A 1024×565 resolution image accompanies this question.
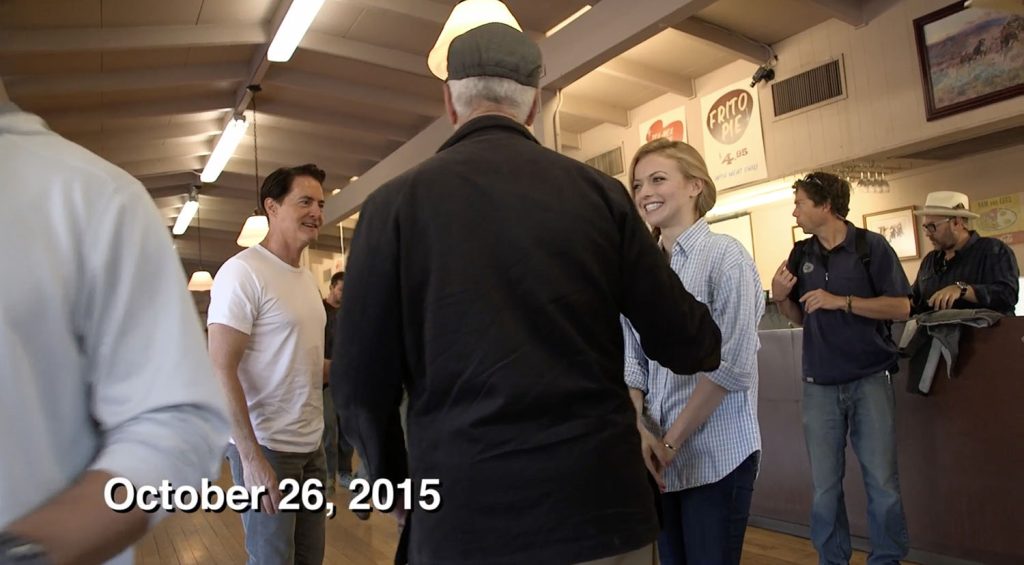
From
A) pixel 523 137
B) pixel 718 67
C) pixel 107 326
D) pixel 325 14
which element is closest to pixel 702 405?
pixel 523 137

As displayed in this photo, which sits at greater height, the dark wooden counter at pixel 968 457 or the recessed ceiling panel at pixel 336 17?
the recessed ceiling panel at pixel 336 17

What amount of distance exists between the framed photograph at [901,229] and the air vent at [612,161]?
2.76 meters

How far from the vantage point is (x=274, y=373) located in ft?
6.97

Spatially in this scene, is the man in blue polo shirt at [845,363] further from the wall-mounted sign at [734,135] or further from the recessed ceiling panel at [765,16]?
the wall-mounted sign at [734,135]

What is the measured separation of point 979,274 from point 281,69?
6.43 m

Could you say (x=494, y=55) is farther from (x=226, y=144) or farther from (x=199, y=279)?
(x=199, y=279)

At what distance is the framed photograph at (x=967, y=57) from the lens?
527cm

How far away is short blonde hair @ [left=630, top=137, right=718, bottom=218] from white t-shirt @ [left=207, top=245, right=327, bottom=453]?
41.0 inches

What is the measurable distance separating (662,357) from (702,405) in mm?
378

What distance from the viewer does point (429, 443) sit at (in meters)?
1.06

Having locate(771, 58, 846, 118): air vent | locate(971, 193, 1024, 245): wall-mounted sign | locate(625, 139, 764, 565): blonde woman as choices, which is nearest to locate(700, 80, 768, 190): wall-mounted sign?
locate(771, 58, 846, 118): air vent

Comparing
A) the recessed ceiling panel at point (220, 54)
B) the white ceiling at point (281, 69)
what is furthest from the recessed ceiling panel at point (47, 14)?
the recessed ceiling panel at point (220, 54)

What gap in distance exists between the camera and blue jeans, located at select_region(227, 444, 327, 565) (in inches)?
Answer: 79.7

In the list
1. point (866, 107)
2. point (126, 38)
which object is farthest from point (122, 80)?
point (866, 107)
